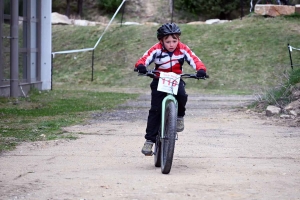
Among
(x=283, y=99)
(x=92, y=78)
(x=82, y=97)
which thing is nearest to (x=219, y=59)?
(x=92, y=78)

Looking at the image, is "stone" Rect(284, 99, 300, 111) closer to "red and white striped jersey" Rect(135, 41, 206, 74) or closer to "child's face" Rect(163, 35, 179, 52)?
"red and white striped jersey" Rect(135, 41, 206, 74)

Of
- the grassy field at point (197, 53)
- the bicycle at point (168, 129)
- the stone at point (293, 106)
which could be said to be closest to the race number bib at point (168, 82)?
the bicycle at point (168, 129)

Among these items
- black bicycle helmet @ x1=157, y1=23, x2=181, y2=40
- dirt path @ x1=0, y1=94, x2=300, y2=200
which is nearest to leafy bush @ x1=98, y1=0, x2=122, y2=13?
dirt path @ x1=0, y1=94, x2=300, y2=200

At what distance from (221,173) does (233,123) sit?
5832mm

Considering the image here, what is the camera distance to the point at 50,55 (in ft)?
75.0

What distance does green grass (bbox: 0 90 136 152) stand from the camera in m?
11.1

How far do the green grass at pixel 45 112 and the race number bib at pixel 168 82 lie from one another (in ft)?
8.94

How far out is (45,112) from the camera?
14984 millimetres

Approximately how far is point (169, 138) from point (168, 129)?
10cm

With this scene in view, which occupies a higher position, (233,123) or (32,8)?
(32,8)

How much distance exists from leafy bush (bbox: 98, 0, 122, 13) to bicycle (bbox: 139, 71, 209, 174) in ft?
137

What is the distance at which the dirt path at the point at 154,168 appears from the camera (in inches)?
256

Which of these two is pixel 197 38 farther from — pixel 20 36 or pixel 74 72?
pixel 20 36

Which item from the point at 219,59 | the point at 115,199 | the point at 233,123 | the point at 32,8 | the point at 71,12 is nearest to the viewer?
the point at 115,199
